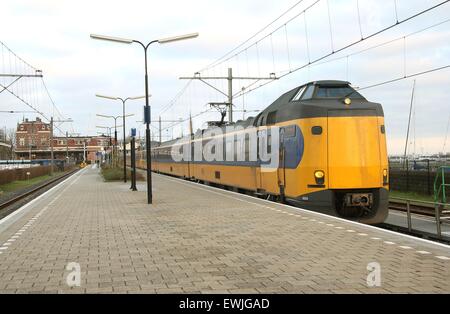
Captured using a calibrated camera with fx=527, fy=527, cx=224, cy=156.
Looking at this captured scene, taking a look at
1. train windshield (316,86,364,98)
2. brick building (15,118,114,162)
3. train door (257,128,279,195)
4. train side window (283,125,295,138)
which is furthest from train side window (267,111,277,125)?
brick building (15,118,114,162)

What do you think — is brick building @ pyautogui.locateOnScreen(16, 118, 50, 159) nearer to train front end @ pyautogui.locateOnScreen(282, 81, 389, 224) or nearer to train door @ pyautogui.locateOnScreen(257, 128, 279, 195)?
train door @ pyautogui.locateOnScreen(257, 128, 279, 195)

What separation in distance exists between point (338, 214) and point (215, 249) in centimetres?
565

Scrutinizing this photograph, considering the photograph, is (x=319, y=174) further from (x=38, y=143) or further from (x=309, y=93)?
(x=38, y=143)

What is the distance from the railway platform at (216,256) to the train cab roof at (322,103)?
2.62 meters

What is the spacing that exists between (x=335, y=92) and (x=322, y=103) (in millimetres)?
1013

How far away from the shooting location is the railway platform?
240 inches

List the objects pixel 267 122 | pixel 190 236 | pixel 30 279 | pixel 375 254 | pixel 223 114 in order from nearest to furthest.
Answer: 1. pixel 30 279
2. pixel 375 254
3. pixel 190 236
4. pixel 267 122
5. pixel 223 114

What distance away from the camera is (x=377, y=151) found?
13.2 metres

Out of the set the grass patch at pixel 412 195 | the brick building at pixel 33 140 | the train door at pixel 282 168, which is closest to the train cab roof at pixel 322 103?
the train door at pixel 282 168

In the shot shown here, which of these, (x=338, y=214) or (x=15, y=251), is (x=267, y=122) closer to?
(x=338, y=214)

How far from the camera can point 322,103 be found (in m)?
13.4

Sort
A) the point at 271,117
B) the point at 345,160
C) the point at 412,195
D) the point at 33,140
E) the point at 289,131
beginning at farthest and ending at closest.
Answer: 1. the point at 33,140
2. the point at 412,195
3. the point at 271,117
4. the point at 289,131
5. the point at 345,160

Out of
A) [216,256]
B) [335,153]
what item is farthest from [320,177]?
[216,256]
